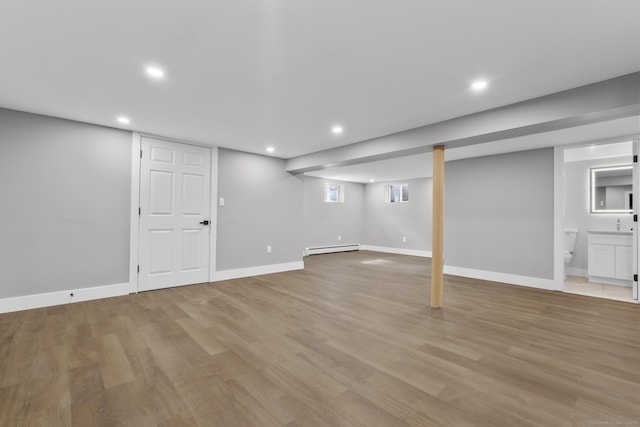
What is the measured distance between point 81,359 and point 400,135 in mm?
4286

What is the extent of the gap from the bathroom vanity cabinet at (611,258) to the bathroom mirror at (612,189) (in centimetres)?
90

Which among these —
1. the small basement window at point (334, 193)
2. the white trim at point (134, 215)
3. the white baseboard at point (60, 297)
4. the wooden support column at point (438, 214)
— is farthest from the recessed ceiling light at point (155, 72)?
the small basement window at point (334, 193)

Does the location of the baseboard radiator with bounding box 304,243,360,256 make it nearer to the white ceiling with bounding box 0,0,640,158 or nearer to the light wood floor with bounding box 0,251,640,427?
the light wood floor with bounding box 0,251,640,427

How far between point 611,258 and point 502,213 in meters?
1.88

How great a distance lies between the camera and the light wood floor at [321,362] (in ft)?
5.17

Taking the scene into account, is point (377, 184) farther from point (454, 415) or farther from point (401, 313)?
point (454, 415)

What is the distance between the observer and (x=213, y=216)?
4.82 metres

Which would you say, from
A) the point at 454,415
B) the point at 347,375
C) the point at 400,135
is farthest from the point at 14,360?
the point at 400,135

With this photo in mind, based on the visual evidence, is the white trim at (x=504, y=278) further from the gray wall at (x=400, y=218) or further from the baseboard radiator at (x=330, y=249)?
the baseboard radiator at (x=330, y=249)

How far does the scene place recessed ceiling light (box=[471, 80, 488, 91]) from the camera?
2453 millimetres

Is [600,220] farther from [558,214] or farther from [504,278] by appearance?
[504,278]

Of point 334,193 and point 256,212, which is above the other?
point 334,193

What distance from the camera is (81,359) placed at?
85.0 inches

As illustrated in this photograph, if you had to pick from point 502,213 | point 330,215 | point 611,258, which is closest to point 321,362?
point 502,213
